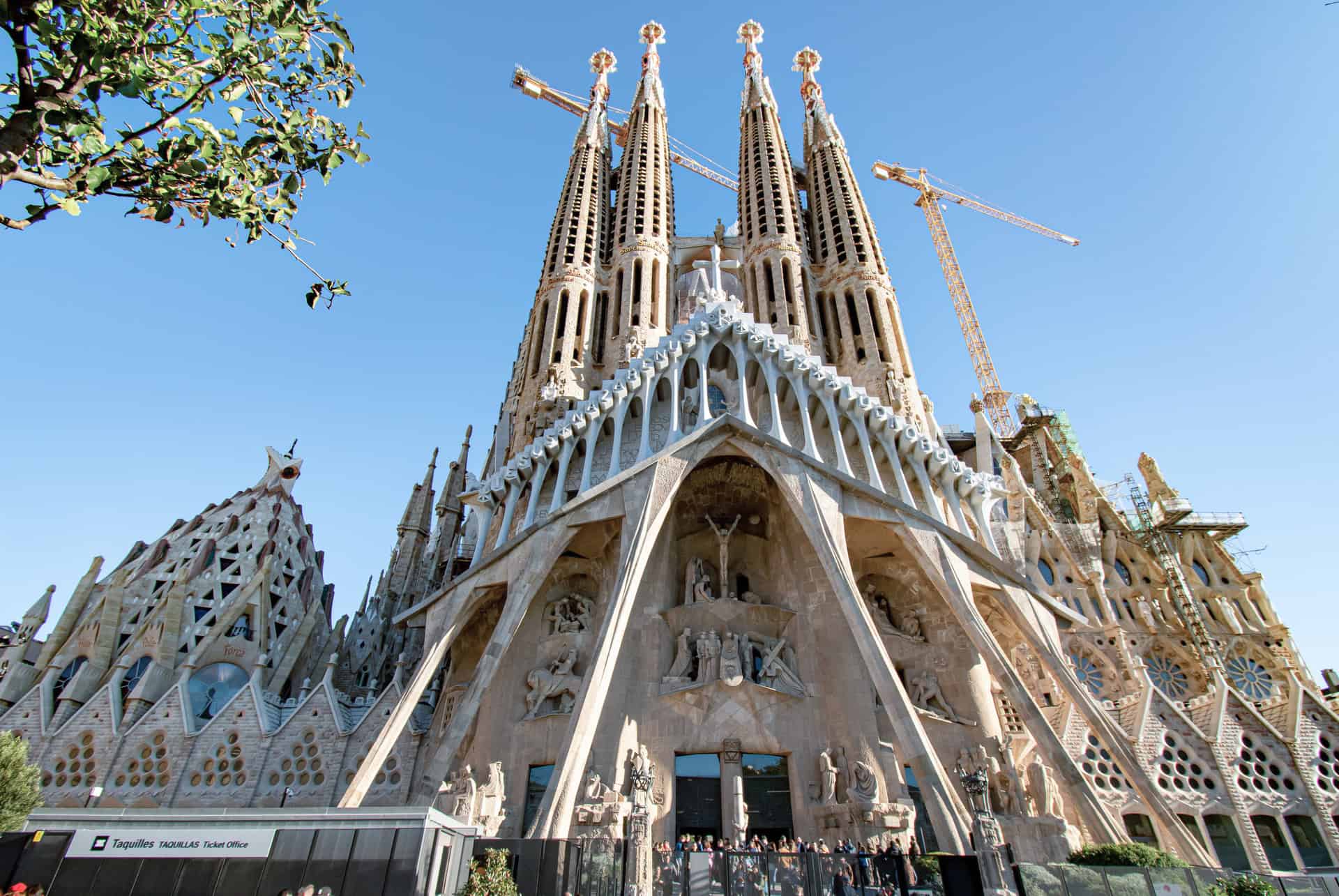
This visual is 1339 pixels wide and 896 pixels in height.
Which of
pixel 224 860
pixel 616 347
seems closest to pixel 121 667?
pixel 224 860

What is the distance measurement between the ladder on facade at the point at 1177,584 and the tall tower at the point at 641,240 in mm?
18545

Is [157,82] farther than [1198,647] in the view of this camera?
No

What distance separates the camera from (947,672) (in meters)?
17.8

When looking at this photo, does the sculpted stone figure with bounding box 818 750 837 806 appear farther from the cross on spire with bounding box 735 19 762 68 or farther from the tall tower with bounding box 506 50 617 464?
the cross on spire with bounding box 735 19 762 68

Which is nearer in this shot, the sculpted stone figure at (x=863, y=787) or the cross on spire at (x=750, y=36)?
the sculpted stone figure at (x=863, y=787)

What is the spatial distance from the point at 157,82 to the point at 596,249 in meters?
24.3

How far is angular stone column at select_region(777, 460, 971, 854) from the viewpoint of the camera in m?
12.4

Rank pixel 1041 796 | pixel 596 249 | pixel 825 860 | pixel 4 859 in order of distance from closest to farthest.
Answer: pixel 4 859, pixel 825 860, pixel 1041 796, pixel 596 249

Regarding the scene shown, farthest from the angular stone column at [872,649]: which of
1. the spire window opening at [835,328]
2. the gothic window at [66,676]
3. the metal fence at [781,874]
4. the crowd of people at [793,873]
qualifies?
the gothic window at [66,676]

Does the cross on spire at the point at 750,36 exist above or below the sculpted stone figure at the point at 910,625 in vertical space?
above

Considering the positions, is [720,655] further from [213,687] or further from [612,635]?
[213,687]

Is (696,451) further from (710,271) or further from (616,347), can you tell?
(710,271)

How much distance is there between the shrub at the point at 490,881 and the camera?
7855 millimetres

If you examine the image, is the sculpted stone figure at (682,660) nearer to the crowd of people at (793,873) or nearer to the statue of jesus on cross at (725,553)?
the statue of jesus on cross at (725,553)
